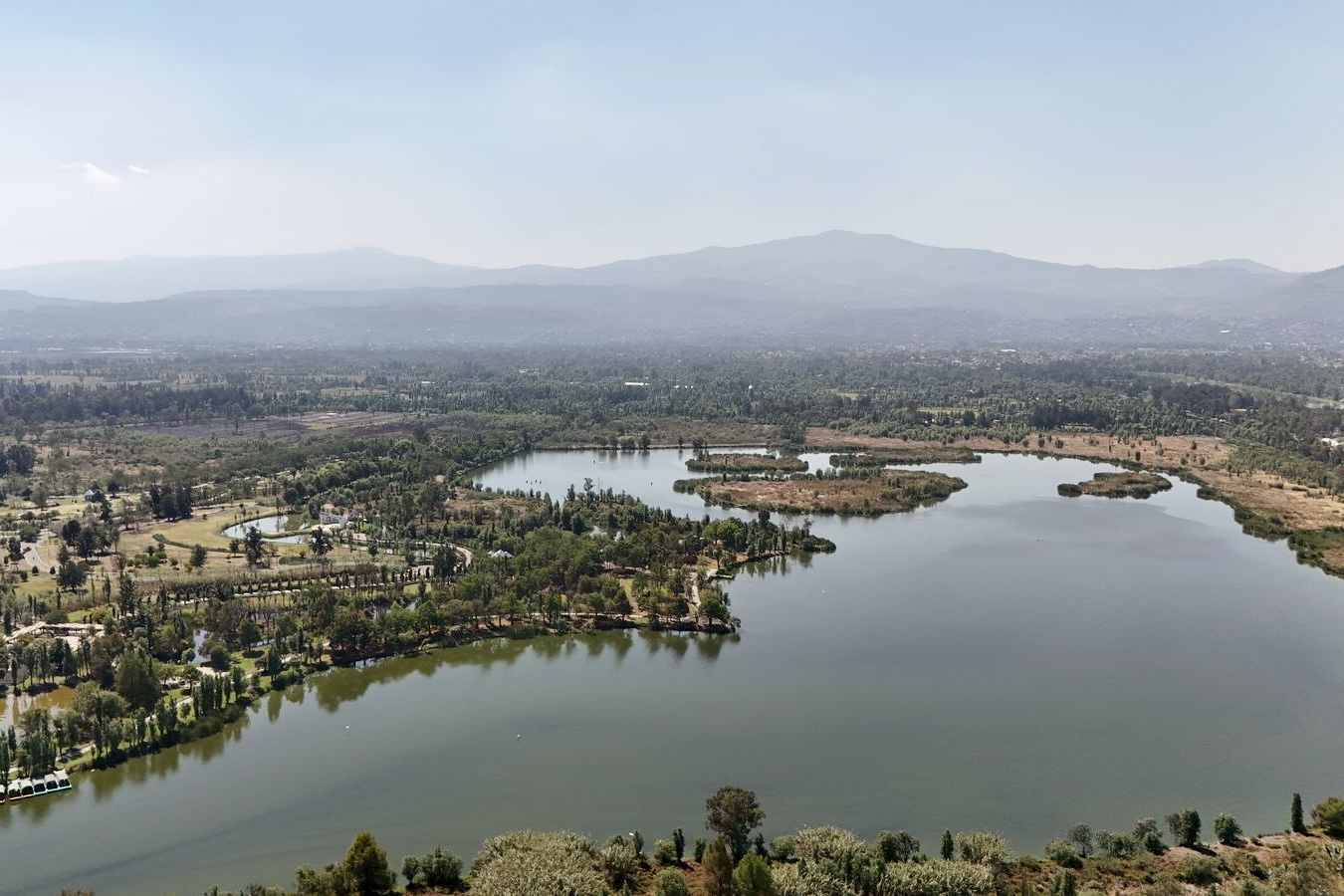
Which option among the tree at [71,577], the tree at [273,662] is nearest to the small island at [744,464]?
the tree at [71,577]

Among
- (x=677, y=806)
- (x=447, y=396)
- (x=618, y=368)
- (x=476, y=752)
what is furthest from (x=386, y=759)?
(x=618, y=368)

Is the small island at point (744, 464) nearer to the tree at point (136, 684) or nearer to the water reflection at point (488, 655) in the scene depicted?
the water reflection at point (488, 655)

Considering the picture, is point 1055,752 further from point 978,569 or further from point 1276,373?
point 1276,373

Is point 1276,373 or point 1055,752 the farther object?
point 1276,373

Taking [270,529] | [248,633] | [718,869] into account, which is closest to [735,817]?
[718,869]

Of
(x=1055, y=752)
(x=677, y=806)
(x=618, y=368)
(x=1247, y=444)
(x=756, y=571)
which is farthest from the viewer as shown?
(x=618, y=368)

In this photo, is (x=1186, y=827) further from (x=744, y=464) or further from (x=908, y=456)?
(x=908, y=456)
